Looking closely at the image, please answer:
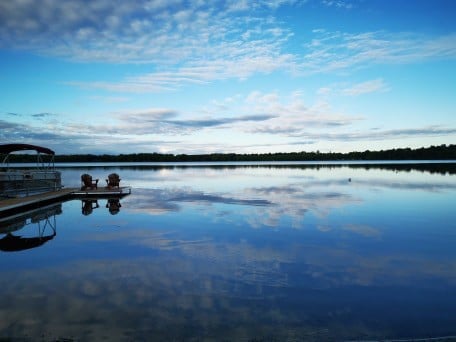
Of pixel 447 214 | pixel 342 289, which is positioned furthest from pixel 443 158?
pixel 342 289

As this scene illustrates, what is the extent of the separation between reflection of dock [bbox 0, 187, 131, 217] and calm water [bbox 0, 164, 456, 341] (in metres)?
2.00

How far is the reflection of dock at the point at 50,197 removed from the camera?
59.3 feet

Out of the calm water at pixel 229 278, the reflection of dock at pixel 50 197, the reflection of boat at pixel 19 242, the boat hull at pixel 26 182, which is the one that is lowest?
the calm water at pixel 229 278

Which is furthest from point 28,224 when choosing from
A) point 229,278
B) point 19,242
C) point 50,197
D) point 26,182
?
point 229,278

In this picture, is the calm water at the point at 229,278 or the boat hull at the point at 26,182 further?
the boat hull at the point at 26,182

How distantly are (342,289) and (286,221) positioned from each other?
811cm

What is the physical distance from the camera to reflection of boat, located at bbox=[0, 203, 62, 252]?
12.2 meters

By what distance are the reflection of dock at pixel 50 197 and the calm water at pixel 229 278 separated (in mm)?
2002

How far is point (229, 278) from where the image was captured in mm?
8500

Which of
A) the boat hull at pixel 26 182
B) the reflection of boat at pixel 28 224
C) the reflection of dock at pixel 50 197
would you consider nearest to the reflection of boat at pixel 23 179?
the boat hull at pixel 26 182

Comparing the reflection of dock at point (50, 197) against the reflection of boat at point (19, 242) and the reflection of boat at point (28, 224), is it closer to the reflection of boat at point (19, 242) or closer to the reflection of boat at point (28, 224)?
the reflection of boat at point (28, 224)

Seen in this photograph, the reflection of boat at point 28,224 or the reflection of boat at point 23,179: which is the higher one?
the reflection of boat at point 23,179

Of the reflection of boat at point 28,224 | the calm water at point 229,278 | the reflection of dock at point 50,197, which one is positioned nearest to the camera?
the calm water at point 229,278

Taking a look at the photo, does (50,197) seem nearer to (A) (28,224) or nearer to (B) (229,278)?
(A) (28,224)
